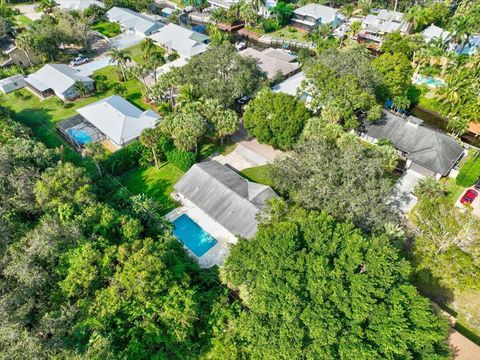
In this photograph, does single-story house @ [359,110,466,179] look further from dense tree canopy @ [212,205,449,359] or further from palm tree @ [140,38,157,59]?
palm tree @ [140,38,157,59]

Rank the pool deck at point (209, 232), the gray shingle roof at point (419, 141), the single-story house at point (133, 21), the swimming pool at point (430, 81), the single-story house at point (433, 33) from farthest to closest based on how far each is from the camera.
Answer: the single-story house at point (133, 21), the single-story house at point (433, 33), the swimming pool at point (430, 81), the gray shingle roof at point (419, 141), the pool deck at point (209, 232)

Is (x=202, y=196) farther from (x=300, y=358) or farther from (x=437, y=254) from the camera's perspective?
(x=437, y=254)

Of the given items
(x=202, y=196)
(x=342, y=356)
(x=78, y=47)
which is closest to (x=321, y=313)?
(x=342, y=356)

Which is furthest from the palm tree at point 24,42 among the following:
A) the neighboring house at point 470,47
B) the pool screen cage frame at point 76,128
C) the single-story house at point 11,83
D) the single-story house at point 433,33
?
the neighboring house at point 470,47

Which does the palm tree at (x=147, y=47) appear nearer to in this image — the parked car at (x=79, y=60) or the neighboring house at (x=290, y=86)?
the parked car at (x=79, y=60)

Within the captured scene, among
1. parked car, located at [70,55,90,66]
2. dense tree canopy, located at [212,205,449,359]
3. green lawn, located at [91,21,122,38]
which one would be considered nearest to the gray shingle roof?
dense tree canopy, located at [212,205,449,359]

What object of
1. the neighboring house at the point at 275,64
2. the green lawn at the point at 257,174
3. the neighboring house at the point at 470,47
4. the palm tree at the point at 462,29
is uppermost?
the palm tree at the point at 462,29
